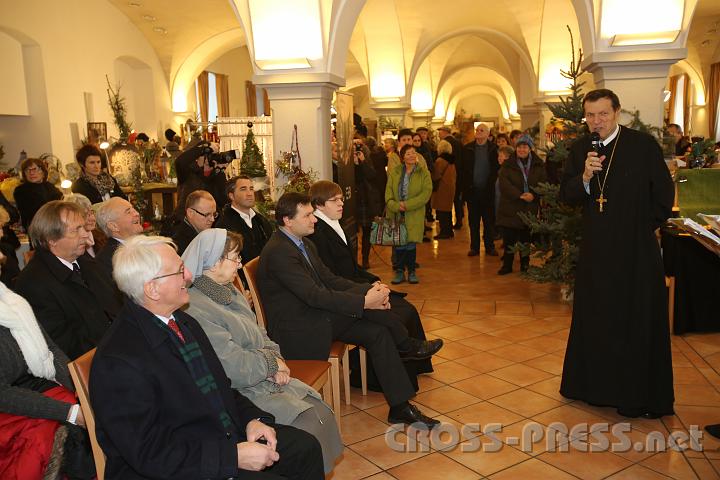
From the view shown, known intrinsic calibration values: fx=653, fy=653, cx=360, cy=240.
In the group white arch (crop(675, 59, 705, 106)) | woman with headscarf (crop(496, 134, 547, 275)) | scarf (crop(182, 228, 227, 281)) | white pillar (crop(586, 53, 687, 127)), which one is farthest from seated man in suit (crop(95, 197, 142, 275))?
white arch (crop(675, 59, 705, 106))

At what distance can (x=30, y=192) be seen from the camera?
20.2ft

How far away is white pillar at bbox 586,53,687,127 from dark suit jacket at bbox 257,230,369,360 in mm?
3065

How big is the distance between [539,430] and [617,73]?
124 inches

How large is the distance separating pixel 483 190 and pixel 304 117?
3.24 metres

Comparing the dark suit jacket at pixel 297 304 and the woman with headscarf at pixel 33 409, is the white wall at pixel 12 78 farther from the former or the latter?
the woman with headscarf at pixel 33 409

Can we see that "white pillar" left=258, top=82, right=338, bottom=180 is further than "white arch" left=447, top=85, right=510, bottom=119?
No

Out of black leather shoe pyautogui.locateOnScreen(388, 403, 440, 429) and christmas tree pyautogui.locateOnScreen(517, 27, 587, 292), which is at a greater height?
christmas tree pyautogui.locateOnScreen(517, 27, 587, 292)

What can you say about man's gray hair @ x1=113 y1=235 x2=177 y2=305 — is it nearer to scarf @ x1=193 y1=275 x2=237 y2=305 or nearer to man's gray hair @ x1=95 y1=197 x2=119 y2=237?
scarf @ x1=193 y1=275 x2=237 y2=305

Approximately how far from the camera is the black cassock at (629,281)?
357cm

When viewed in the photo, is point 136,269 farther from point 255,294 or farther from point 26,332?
point 255,294

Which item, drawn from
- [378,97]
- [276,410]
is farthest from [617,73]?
[378,97]

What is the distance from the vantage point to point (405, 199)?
7.02 metres

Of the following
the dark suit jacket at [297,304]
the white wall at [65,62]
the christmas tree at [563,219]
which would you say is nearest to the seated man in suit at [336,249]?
the dark suit jacket at [297,304]

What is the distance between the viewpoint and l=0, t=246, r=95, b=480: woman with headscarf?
220cm
